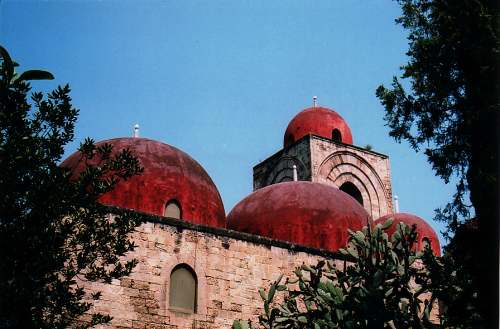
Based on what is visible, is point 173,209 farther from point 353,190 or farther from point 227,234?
point 353,190

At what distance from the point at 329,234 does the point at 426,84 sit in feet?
17.0

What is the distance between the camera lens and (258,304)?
9812 mm

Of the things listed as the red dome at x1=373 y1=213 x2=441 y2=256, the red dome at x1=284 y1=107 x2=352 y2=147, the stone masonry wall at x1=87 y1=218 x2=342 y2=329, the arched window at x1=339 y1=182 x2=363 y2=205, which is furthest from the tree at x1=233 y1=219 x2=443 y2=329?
the arched window at x1=339 y1=182 x2=363 y2=205

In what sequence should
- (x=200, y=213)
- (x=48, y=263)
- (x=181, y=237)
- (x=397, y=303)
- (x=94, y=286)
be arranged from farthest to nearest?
(x=200, y=213) → (x=181, y=237) → (x=94, y=286) → (x=397, y=303) → (x=48, y=263)

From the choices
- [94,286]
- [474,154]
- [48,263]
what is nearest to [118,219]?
[48,263]

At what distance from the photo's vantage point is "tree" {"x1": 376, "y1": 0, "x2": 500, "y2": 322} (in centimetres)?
596

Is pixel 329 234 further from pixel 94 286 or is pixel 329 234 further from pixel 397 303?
pixel 397 303

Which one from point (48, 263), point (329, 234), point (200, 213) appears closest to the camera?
point (48, 263)

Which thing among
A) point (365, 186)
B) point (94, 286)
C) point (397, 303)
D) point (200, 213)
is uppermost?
point (365, 186)

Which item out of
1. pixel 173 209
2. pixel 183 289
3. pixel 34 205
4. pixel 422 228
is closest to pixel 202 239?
pixel 183 289

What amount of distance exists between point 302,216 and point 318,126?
9047mm

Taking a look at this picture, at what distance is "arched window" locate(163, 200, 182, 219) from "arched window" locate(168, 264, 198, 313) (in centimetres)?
122

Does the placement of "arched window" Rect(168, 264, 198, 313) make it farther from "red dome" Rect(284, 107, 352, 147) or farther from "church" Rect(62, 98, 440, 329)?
"red dome" Rect(284, 107, 352, 147)

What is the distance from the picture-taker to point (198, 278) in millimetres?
9406
